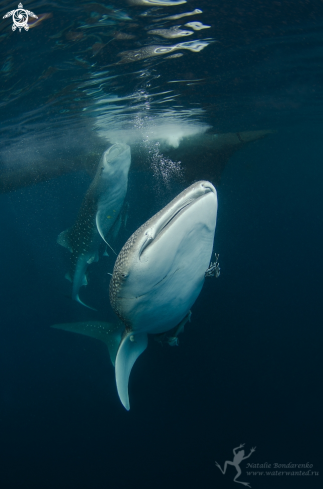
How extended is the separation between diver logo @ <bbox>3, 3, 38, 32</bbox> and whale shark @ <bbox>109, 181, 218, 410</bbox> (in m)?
4.95

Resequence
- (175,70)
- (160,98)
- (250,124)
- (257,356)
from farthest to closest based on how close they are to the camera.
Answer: (250,124) < (257,356) < (160,98) < (175,70)

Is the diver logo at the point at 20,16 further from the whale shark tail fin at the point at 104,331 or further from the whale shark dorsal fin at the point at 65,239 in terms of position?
the whale shark tail fin at the point at 104,331

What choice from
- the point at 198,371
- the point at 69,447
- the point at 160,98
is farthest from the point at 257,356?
the point at 160,98

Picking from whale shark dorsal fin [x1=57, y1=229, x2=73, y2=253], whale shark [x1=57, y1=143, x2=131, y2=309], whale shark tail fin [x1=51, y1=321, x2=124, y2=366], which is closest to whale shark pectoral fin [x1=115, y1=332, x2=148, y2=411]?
whale shark tail fin [x1=51, y1=321, x2=124, y2=366]

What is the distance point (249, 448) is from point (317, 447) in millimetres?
3449

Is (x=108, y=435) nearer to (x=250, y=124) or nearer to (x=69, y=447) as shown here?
(x=69, y=447)

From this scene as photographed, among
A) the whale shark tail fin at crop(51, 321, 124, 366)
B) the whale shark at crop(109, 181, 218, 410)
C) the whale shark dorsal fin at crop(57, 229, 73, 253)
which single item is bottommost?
the whale shark tail fin at crop(51, 321, 124, 366)

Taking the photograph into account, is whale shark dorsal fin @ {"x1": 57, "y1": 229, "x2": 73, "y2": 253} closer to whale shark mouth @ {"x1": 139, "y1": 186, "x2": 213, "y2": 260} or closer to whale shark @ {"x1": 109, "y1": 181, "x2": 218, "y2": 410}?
whale shark @ {"x1": 109, "y1": 181, "x2": 218, "y2": 410}

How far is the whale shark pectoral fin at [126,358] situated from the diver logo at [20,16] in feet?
18.9

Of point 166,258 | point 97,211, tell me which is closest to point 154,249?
point 166,258

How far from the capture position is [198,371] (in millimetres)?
12102

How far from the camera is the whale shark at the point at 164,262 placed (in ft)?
6.61

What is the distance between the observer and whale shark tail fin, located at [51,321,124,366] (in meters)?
4.46

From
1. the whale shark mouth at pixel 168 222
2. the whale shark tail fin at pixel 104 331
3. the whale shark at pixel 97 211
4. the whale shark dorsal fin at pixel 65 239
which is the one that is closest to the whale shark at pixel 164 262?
the whale shark mouth at pixel 168 222
